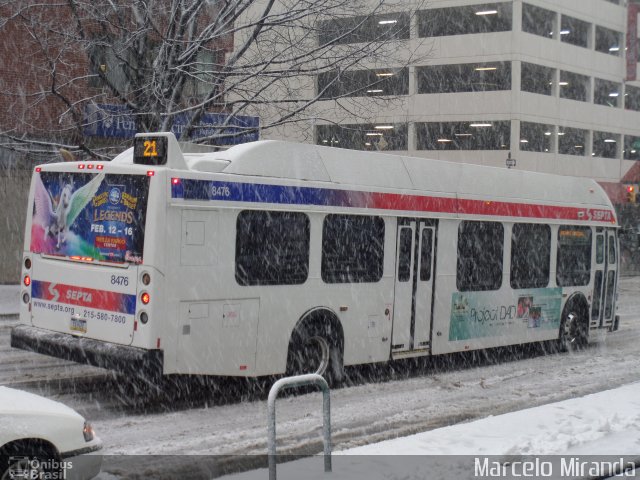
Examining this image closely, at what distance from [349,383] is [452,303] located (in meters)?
2.24

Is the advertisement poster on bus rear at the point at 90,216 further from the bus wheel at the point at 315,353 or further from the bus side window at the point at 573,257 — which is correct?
the bus side window at the point at 573,257

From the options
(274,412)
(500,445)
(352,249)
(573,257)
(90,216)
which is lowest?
(500,445)

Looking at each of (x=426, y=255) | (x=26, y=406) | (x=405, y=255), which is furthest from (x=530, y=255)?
(x=26, y=406)

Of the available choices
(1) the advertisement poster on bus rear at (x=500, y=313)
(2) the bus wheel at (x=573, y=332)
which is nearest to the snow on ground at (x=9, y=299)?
(1) the advertisement poster on bus rear at (x=500, y=313)

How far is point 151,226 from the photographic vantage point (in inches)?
375

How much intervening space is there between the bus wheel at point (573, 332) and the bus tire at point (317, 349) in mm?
6095

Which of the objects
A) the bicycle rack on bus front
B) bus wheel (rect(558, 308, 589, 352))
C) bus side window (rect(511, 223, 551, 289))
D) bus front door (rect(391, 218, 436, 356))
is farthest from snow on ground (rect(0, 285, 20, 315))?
the bicycle rack on bus front

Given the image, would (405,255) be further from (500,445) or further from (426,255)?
(500,445)

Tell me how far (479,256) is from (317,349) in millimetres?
3759

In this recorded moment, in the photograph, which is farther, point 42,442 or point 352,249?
point 352,249

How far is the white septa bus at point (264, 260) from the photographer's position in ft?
31.8

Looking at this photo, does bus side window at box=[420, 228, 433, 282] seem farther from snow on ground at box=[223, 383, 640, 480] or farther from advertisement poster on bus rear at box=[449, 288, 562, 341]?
snow on ground at box=[223, 383, 640, 480]

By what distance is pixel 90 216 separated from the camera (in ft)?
33.9

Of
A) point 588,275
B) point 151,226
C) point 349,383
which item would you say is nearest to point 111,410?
point 151,226
